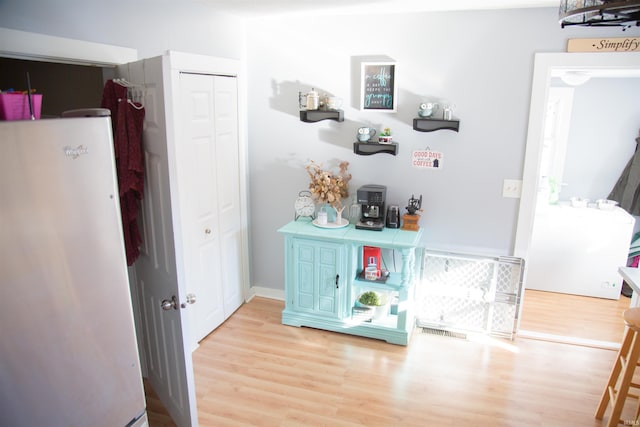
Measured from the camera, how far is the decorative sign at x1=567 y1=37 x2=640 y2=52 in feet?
9.23

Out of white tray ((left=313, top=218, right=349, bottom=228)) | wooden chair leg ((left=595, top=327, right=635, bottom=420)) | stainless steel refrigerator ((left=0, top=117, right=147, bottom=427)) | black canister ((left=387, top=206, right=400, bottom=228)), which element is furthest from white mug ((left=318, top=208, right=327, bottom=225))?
wooden chair leg ((left=595, top=327, right=635, bottom=420))

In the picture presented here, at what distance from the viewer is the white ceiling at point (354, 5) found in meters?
2.80

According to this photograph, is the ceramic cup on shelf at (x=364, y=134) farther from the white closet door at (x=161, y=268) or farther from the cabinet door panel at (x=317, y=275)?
the white closet door at (x=161, y=268)

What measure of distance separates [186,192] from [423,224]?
1783 mm

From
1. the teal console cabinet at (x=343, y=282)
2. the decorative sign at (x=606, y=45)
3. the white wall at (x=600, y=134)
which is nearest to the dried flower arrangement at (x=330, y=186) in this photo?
the teal console cabinet at (x=343, y=282)

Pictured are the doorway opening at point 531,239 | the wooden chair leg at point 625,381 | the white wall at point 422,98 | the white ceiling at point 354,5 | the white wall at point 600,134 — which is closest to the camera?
the wooden chair leg at point 625,381

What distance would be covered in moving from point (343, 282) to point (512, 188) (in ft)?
4.61

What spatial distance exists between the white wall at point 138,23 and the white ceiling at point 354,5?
0.16m

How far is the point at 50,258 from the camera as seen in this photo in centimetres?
139

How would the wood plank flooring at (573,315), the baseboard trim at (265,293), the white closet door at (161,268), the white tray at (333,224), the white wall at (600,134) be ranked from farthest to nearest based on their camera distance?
the white wall at (600,134)
the baseboard trim at (265,293)
the wood plank flooring at (573,315)
the white tray at (333,224)
the white closet door at (161,268)

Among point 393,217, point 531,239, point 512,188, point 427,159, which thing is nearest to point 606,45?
point 512,188

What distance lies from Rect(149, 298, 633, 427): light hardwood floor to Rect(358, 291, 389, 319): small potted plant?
22 centimetres

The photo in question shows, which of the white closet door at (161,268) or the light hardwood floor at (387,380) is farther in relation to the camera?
the light hardwood floor at (387,380)

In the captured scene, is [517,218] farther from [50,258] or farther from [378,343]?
[50,258]
